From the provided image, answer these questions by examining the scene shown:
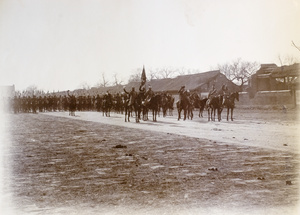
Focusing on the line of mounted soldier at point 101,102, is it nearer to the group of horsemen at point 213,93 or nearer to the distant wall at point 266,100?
the group of horsemen at point 213,93

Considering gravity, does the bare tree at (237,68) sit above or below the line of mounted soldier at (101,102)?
above

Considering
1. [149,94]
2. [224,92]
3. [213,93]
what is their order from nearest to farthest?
[224,92] < [213,93] < [149,94]

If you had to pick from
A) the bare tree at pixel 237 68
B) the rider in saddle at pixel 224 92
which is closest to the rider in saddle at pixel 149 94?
the rider in saddle at pixel 224 92

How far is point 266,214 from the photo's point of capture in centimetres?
460

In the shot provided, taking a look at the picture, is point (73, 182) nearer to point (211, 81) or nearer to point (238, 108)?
point (211, 81)

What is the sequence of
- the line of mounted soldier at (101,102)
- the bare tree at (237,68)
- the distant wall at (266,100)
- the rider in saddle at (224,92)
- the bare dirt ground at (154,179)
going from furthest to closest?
the distant wall at (266,100) → the line of mounted soldier at (101,102) → the rider in saddle at (224,92) → the bare tree at (237,68) → the bare dirt ground at (154,179)

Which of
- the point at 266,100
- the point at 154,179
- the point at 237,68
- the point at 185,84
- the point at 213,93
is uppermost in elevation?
the point at 237,68

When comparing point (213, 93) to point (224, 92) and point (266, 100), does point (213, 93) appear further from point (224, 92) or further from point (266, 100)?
point (266, 100)

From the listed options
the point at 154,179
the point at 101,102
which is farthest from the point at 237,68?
the point at 101,102

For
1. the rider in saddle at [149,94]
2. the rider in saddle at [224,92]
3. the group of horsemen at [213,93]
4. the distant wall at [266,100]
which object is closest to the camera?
the rider in saddle at [224,92]

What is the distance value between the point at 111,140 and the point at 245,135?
4.95 m

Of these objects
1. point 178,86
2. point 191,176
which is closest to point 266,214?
point 191,176

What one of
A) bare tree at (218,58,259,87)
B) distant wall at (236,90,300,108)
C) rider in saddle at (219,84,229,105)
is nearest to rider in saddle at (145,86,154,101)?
rider in saddle at (219,84,229,105)

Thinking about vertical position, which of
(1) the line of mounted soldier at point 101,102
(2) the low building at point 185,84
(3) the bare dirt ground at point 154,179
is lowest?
(3) the bare dirt ground at point 154,179
